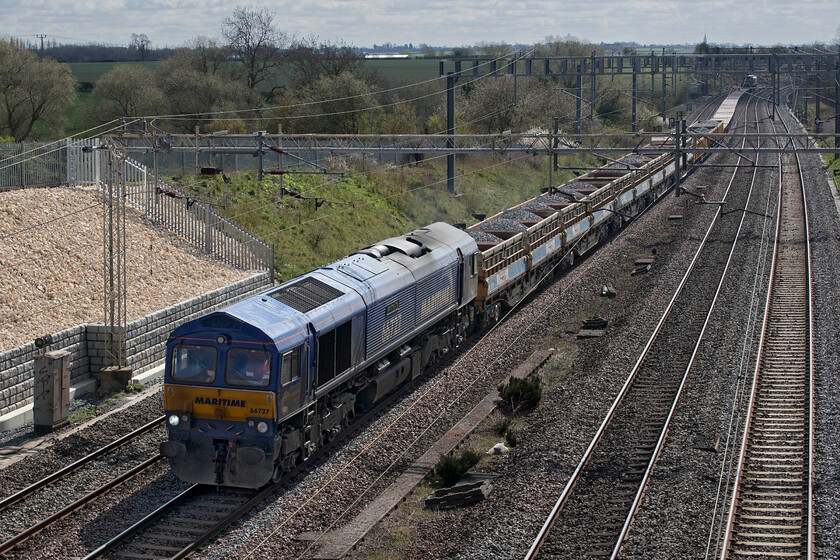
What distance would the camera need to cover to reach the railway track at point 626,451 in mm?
12938

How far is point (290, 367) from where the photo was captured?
577 inches

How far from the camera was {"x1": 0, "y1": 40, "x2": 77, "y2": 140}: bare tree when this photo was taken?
52438mm

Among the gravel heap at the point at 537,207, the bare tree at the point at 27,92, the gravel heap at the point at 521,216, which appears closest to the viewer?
the gravel heap at the point at 521,216

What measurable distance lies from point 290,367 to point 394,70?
90565mm

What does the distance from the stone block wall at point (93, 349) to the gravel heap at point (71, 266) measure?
68 cm

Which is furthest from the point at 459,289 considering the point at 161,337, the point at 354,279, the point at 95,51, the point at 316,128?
the point at 95,51

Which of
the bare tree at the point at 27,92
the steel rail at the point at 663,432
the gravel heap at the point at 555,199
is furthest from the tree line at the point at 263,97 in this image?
the steel rail at the point at 663,432

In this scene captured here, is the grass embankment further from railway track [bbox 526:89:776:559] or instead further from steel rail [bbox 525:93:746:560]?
railway track [bbox 526:89:776:559]

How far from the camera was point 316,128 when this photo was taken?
54.9 metres

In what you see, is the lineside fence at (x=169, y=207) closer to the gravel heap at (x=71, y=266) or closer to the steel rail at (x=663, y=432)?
the gravel heap at (x=71, y=266)

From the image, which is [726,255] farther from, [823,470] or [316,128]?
[316,128]

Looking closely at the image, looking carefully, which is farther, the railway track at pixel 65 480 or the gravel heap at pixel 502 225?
the gravel heap at pixel 502 225

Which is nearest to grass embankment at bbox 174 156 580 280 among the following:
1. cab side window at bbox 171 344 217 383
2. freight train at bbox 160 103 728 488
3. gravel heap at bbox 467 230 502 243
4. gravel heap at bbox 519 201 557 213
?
gravel heap at bbox 519 201 557 213

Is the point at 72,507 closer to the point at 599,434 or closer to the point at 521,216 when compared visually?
the point at 599,434
